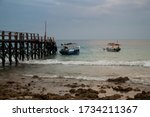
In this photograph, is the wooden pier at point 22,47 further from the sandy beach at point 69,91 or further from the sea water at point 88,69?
the sandy beach at point 69,91

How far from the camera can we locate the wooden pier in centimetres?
2714

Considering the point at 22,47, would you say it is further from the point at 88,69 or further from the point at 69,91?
the point at 69,91

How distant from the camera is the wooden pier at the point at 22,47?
27.1m

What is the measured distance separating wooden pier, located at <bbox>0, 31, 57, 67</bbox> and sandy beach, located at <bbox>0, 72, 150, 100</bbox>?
8.90 meters

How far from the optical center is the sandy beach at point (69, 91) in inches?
527

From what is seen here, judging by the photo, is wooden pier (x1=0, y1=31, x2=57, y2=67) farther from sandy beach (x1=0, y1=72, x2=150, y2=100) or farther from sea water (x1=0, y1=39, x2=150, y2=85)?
sandy beach (x1=0, y1=72, x2=150, y2=100)

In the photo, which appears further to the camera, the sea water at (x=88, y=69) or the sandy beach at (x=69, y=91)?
the sea water at (x=88, y=69)

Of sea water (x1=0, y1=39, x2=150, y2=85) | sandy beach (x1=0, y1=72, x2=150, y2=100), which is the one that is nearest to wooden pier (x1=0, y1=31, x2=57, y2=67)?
sea water (x1=0, y1=39, x2=150, y2=85)

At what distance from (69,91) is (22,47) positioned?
61.4 feet

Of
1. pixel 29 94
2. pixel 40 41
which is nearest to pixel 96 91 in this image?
pixel 29 94

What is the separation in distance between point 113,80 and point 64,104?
1020 cm

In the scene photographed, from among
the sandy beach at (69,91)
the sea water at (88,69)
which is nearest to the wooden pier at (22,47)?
the sea water at (88,69)

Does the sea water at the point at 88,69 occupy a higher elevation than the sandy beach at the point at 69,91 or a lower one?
lower

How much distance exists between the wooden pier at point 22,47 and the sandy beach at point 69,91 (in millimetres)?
8897
